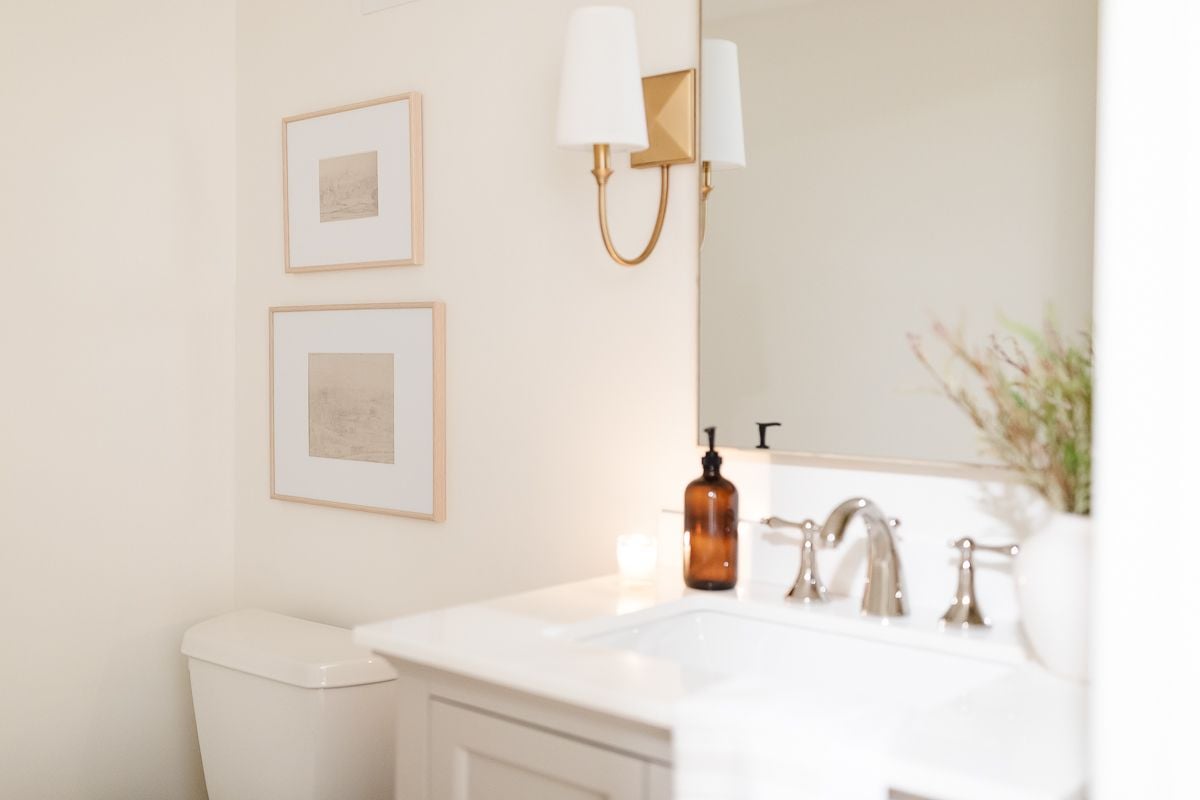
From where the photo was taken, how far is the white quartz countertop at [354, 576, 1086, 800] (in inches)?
34.0

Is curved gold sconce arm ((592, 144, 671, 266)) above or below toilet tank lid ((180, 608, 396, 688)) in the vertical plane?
above

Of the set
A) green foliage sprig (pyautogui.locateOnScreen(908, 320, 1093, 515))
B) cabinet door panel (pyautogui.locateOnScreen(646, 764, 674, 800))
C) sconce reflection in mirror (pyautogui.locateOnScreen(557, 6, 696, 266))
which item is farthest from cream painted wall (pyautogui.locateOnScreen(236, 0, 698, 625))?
cabinet door panel (pyautogui.locateOnScreen(646, 764, 674, 800))

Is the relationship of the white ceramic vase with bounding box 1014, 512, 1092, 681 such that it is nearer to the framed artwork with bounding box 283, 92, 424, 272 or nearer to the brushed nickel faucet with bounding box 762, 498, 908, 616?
the brushed nickel faucet with bounding box 762, 498, 908, 616

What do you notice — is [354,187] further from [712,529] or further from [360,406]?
[712,529]

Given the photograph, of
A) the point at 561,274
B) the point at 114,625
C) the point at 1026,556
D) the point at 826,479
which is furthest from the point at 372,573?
the point at 1026,556

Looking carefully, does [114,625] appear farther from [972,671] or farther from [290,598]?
[972,671]

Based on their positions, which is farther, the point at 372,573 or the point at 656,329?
the point at 372,573

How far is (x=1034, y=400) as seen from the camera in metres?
1.26

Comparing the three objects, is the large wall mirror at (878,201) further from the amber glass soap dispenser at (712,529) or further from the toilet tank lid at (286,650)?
the toilet tank lid at (286,650)

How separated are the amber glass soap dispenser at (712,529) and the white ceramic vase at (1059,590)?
42 centimetres

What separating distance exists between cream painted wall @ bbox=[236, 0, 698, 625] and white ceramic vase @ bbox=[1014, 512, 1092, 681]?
1.97ft

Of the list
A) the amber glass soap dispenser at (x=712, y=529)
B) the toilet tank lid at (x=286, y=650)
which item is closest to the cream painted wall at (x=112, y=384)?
the toilet tank lid at (x=286, y=650)

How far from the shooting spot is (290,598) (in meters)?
2.27

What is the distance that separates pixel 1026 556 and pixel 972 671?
0.16 meters
